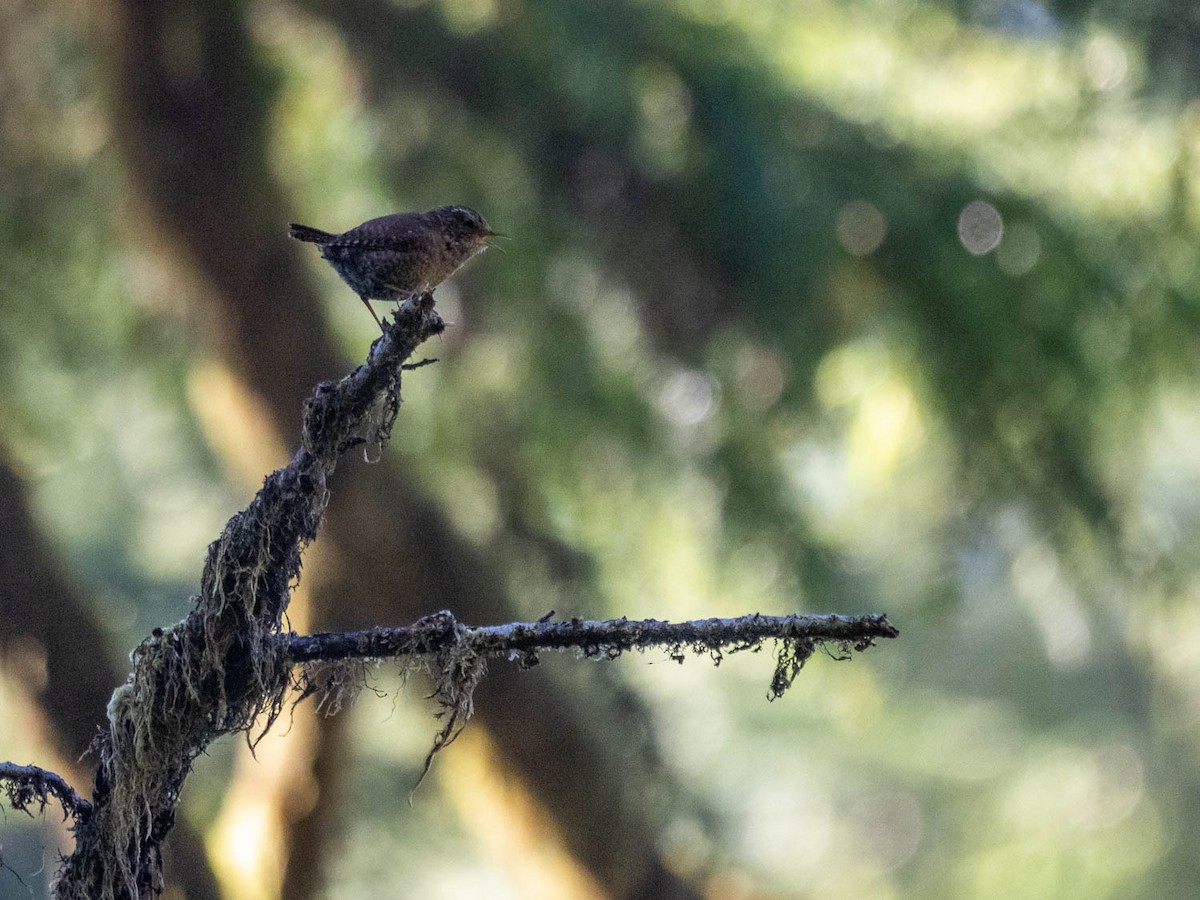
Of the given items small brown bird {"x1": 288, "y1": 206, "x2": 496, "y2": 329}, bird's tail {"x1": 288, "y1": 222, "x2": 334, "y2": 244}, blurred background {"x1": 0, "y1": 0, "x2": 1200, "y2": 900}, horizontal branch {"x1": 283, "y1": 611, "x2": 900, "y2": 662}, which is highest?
blurred background {"x1": 0, "y1": 0, "x2": 1200, "y2": 900}

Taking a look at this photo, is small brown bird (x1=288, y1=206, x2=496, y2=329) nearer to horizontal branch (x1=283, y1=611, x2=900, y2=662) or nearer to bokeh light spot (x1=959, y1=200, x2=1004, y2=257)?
horizontal branch (x1=283, y1=611, x2=900, y2=662)

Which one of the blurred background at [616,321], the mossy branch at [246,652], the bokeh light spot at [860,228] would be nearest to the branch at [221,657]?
the mossy branch at [246,652]

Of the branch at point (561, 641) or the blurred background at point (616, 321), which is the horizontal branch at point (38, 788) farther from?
the blurred background at point (616, 321)

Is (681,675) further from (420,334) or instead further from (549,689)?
(420,334)

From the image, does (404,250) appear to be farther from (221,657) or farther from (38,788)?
(38,788)

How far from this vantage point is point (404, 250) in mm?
1821

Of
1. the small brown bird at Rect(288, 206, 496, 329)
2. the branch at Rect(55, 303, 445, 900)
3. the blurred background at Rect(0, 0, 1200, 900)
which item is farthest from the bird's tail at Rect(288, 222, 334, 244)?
the blurred background at Rect(0, 0, 1200, 900)

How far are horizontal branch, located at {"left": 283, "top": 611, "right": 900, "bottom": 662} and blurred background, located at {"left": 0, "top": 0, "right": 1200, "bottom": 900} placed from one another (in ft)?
6.76

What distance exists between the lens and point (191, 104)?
442 centimetres

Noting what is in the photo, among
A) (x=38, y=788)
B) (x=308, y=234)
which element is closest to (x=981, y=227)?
(x=308, y=234)

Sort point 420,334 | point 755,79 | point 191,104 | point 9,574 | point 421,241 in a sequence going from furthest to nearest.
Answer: point 191,104 → point 755,79 → point 9,574 → point 421,241 → point 420,334

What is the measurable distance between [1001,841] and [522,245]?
346 inches

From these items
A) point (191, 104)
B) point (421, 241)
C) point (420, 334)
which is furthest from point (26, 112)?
point (420, 334)

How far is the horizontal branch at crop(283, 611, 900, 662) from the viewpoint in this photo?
1.38 meters
